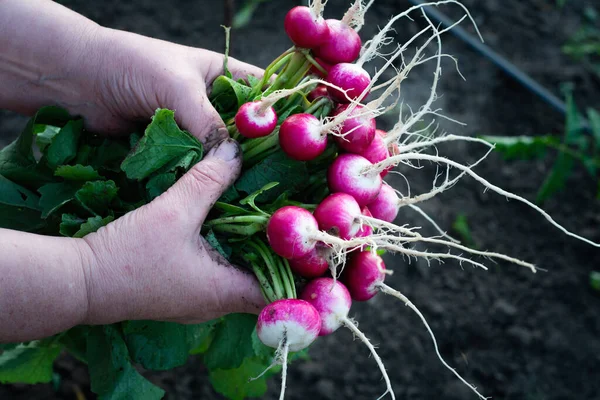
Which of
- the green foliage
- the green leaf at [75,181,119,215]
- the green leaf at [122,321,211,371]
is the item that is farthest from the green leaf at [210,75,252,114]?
the green foliage

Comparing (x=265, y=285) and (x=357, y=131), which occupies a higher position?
(x=357, y=131)

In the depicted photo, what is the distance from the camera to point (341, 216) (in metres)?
1.52

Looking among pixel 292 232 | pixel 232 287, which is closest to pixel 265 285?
pixel 232 287

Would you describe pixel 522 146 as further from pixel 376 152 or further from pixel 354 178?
pixel 354 178

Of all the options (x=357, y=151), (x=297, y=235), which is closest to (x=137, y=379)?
(x=297, y=235)

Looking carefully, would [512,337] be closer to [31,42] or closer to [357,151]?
[357,151]

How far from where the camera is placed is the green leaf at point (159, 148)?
159 centimetres

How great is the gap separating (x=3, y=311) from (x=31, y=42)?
842mm

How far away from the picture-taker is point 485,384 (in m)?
2.89

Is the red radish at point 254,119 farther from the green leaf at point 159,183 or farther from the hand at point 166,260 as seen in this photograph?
the green leaf at point 159,183

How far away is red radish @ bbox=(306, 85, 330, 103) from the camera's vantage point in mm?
1791

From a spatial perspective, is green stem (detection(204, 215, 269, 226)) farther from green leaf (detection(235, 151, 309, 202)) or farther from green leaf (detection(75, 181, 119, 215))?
green leaf (detection(75, 181, 119, 215))

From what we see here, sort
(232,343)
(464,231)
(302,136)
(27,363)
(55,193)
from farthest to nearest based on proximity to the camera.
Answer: (464,231), (27,363), (232,343), (55,193), (302,136)

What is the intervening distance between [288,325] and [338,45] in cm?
80
